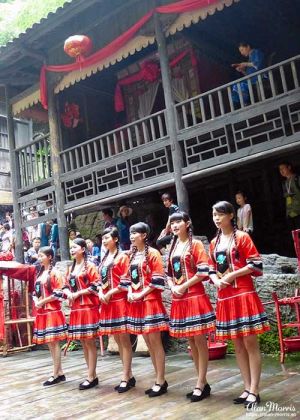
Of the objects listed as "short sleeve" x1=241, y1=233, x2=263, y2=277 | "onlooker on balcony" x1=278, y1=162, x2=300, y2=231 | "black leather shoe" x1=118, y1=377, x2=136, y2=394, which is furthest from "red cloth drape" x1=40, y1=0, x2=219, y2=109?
"black leather shoe" x1=118, y1=377, x2=136, y2=394

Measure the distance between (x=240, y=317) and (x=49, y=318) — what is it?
291 cm

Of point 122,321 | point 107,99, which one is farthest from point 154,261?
point 107,99

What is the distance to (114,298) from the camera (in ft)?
16.9

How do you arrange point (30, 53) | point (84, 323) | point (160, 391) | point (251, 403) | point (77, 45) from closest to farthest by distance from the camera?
1. point (251, 403)
2. point (160, 391)
3. point (84, 323)
4. point (77, 45)
5. point (30, 53)

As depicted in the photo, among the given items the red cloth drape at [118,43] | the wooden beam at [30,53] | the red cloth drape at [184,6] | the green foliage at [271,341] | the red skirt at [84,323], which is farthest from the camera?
the wooden beam at [30,53]

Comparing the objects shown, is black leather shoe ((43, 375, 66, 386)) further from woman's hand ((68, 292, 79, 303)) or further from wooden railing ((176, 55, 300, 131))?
wooden railing ((176, 55, 300, 131))

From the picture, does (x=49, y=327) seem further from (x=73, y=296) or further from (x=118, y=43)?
(x=118, y=43)

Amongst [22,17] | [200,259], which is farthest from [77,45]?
[22,17]

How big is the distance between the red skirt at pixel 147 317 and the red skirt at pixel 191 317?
215 mm

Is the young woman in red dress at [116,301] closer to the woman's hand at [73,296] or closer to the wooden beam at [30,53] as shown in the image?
the woman's hand at [73,296]

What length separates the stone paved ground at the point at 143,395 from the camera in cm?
386

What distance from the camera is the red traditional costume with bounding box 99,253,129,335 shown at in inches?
197

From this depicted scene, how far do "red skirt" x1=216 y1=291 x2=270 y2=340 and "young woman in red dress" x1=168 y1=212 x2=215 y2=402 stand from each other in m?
0.26

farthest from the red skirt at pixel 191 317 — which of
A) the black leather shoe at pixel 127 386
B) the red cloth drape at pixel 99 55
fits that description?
the red cloth drape at pixel 99 55
